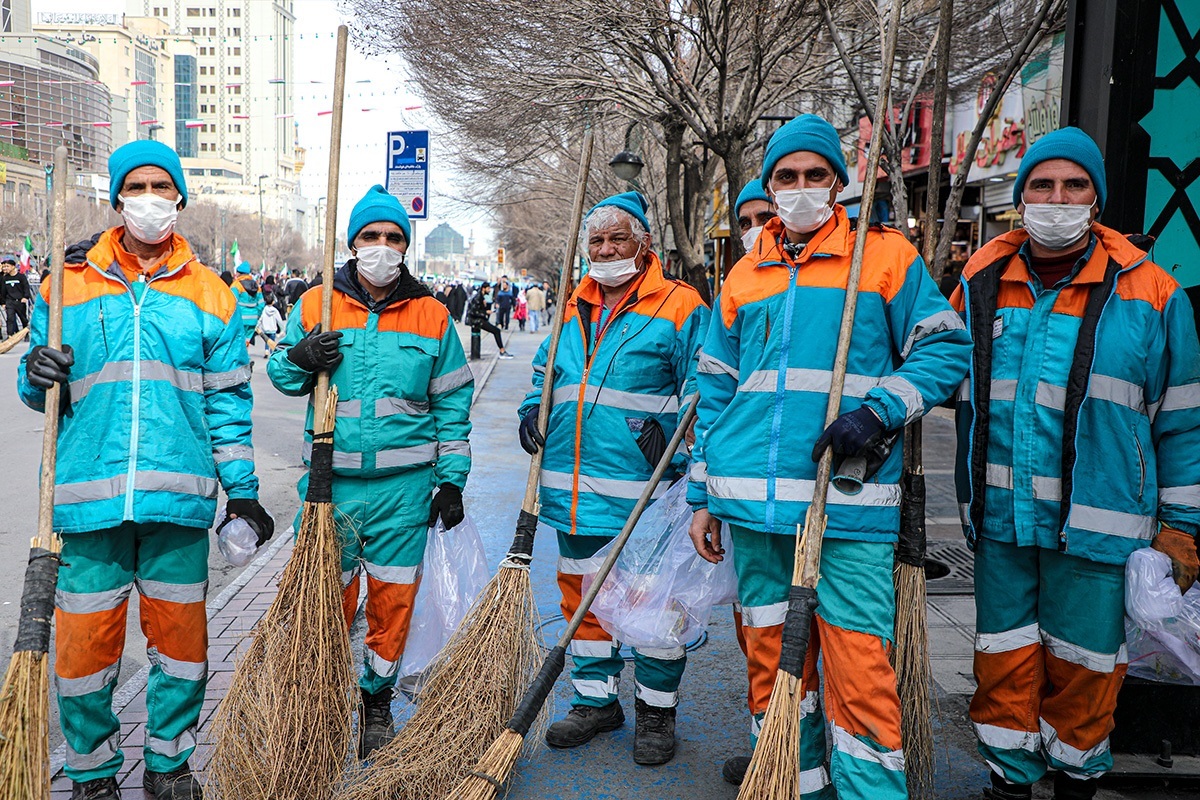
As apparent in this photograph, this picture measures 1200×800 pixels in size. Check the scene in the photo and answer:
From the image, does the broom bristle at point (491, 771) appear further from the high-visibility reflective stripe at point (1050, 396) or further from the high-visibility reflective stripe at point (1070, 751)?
the high-visibility reflective stripe at point (1050, 396)

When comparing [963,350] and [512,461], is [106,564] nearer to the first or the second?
[963,350]

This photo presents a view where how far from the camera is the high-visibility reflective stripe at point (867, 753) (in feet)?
9.34

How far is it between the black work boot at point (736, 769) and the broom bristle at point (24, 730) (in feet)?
6.93

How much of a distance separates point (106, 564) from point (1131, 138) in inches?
145

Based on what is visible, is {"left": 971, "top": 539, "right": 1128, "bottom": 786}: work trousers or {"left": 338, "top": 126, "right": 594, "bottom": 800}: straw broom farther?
{"left": 338, "top": 126, "right": 594, "bottom": 800}: straw broom

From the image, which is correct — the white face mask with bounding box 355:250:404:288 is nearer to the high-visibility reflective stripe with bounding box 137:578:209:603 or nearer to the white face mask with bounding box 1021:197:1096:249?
the high-visibility reflective stripe with bounding box 137:578:209:603

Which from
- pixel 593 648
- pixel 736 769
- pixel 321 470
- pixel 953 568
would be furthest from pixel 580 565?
pixel 953 568

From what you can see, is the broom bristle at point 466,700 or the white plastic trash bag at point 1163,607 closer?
the white plastic trash bag at point 1163,607

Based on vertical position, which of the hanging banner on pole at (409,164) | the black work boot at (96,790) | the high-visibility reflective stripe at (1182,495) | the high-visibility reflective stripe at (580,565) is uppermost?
the hanging banner on pole at (409,164)

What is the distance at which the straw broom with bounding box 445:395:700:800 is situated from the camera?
10.4 ft

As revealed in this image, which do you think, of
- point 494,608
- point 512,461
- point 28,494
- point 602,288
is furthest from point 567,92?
point 494,608

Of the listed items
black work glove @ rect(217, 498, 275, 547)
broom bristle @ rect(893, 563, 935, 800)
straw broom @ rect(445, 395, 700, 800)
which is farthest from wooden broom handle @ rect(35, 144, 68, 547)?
broom bristle @ rect(893, 563, 935, 800)

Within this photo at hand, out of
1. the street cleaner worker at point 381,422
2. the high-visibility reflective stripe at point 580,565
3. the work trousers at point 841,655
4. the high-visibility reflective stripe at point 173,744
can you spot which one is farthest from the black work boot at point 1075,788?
the high-visibility reflective stripe at point 173,744

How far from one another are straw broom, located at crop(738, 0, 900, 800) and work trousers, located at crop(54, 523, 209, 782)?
179cm
